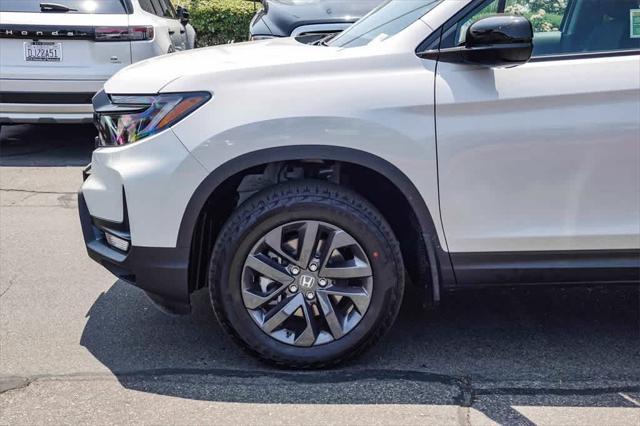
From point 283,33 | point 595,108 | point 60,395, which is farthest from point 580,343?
point 283,33

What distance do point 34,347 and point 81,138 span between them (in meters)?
5.33

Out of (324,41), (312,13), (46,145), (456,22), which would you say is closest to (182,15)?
(312,13)

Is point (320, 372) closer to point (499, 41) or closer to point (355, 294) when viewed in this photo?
point (355, 294)

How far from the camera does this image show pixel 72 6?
25.3 ft

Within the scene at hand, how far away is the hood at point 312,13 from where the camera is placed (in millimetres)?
8375

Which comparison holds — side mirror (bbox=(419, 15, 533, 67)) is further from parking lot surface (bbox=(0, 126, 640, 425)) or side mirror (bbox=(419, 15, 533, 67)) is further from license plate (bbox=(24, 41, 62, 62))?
license plate (bbox=(24, 41, 62, 62))

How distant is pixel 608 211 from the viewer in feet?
12.3

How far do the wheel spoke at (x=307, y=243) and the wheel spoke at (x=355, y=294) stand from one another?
6.4 inches

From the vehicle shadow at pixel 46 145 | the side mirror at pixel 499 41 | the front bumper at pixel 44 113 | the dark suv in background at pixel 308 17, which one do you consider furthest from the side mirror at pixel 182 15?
the side mirror at pixel 499 41

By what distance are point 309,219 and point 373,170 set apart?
36 centimetres

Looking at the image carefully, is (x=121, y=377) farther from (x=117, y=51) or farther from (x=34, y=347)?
(x=117, y=51)

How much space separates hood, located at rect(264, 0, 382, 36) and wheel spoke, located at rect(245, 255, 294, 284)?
4945 millimetres

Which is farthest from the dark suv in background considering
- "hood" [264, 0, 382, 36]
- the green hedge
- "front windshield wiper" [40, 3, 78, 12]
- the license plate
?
the green hedge

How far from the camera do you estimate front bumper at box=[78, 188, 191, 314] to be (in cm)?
378
